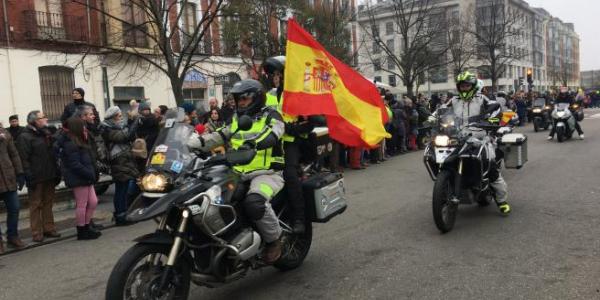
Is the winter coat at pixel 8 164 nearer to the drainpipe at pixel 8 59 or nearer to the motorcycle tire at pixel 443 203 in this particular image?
the motorcycle tire at pixel 443 203

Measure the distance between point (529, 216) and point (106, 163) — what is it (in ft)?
21.6

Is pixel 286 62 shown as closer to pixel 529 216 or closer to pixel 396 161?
pixel 529 216

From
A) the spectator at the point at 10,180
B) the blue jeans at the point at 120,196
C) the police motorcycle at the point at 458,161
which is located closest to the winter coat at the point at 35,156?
the spectator at the point at 10,180

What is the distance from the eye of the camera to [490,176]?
275 inches

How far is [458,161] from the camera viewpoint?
636 cm

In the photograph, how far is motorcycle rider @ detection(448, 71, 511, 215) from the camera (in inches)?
275

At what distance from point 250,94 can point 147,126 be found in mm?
5310

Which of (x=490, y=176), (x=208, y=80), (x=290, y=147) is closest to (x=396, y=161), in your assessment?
(x=490, y=176)

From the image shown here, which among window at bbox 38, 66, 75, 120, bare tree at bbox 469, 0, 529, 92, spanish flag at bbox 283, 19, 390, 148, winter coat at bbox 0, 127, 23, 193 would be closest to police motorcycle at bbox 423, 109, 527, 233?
spanish flag at bbox 283, 19, 390, 148

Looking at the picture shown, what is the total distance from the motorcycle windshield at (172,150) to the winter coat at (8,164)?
3.80m

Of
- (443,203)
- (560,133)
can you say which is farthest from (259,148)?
(560,133)

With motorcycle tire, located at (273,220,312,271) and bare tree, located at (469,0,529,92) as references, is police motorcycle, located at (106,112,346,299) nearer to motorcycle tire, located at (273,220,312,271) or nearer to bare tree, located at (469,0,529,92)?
motorcycle tire, located at (273,220,312,271)

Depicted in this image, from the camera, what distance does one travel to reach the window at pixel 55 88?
1794 centimetres

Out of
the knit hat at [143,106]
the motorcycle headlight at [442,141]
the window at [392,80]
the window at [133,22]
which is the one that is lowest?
the motorcycle headlight at [442,141]
